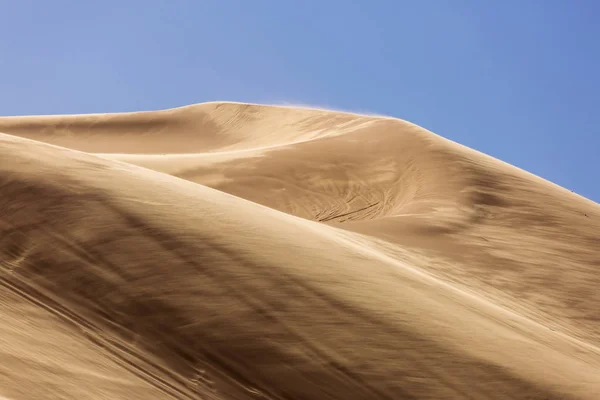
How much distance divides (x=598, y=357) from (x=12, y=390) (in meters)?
6.49

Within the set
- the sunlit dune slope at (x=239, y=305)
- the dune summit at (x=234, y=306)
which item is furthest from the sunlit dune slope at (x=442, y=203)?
the sunlit dune slope at (x=239, y=305)

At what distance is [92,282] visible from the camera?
21.9 feet

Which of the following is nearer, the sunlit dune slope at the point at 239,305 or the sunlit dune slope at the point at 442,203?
the sunlit dune slope at the point at 239,305

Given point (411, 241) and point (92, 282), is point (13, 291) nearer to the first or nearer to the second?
point (92, 282)

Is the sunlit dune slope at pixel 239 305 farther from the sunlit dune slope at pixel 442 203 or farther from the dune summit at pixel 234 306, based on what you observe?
the sunlit dune slope at pixel 442 203

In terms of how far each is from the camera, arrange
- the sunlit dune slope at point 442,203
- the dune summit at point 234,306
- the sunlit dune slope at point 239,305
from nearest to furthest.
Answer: the dune summit at point 234,306
the sunlit dune slope at point 239,305
the sunlit dune slope at point 442,203

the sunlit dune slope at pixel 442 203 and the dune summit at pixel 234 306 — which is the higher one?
the sunlit dune slope at pixel 442 203

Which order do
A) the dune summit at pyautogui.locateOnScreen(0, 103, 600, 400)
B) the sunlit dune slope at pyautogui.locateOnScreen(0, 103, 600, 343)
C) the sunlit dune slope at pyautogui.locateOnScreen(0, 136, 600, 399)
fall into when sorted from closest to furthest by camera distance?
the dune summit at pyautogui.locateOnScreen(0, 103, 600, 400), the sunlit dune slope at pyautogui.locateOnScreen(0, 136, 600, 399), the sunlit dune slope at pyautogui.locateOnScreen(0, 103, 600, 343)

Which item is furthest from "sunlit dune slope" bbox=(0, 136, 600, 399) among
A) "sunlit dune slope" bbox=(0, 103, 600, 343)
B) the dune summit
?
"sunlit dune slope" bbox=(0, 103, 600, 343)

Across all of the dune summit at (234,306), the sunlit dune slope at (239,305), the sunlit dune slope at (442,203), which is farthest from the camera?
the sunlit dune slope at (442,203)

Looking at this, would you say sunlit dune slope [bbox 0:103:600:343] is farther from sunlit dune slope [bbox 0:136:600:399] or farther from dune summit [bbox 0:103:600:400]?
sunlit dune slope [bbox 0:136:600:399]

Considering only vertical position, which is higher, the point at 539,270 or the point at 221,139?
the point at 221,139

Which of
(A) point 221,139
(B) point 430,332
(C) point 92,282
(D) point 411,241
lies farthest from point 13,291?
(A) point 221,139

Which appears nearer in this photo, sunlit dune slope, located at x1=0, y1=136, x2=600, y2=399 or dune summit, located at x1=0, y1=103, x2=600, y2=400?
dune summit, located at x1=0, y1=103, x2=600, y2=400
